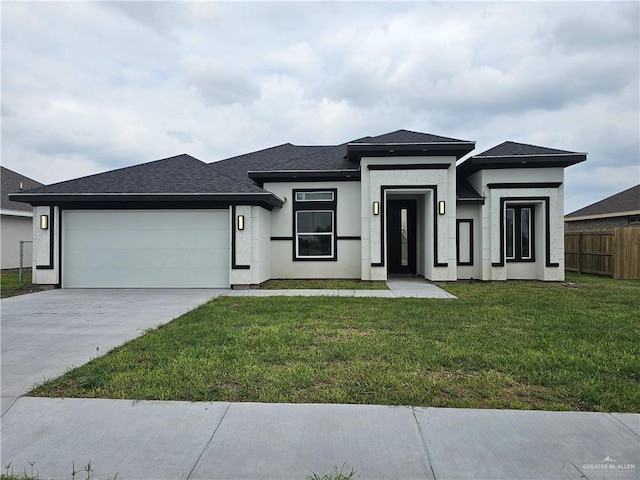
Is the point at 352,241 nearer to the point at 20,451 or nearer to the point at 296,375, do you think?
the point at 296,375

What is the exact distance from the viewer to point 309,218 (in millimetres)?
13625

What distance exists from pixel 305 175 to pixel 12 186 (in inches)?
653

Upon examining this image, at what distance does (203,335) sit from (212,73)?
498 inches

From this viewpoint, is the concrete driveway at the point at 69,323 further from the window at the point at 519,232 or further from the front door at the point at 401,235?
the window at the point at 519,232

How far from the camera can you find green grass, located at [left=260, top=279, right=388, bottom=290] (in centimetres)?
1134

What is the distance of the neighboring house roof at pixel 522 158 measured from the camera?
12.2 meters

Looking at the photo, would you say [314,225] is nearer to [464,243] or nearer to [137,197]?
[464,243]

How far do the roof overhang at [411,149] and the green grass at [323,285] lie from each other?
3991mm

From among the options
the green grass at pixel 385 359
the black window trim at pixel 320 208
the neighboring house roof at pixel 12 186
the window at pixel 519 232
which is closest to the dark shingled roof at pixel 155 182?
the black window trim at pixel 320 208

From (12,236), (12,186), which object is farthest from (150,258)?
(12,186)

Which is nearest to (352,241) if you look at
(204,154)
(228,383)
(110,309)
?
(110,309)

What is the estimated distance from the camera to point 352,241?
13.5m

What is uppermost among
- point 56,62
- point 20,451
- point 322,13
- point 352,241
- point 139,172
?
point 322,13

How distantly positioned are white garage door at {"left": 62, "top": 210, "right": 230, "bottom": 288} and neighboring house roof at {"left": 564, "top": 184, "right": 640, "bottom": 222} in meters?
19.6
